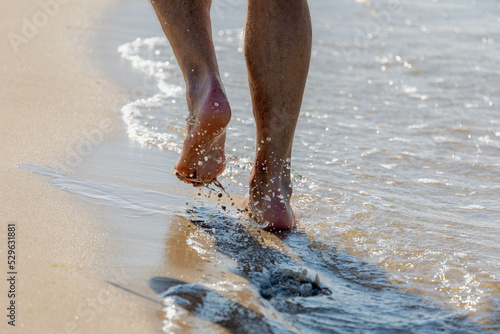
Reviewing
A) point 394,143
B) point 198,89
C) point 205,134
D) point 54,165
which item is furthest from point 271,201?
point 394,143

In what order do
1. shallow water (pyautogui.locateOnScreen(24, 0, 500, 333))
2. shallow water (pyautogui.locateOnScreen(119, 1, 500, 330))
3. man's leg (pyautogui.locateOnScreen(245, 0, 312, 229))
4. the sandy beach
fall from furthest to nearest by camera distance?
man's leg (pyautogui.locateOnScreen(245, 0, 312, 229)) → shallow water (pyautogui.locateOnScreen(119, 1, 500, 330)) → shallow water (pyautogui.locateOnScreen(24, 0, 500, 333)) → the sandy beach

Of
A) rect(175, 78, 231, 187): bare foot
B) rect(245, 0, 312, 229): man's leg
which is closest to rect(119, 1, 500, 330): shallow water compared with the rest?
rect(245, 0, 312, 229): man's leg

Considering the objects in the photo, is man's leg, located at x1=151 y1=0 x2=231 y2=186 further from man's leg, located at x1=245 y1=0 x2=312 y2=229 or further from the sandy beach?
the sandy beach

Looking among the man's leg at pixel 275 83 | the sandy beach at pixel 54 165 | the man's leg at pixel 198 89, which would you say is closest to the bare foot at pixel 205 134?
the man's leg at pixel 198 89

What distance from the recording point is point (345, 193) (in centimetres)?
254

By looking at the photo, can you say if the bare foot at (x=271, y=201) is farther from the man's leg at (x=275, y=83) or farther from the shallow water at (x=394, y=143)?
the shallow water at (x=394, y=143)

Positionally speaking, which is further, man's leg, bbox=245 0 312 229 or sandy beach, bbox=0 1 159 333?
man's leg, bbox=245 0 312 229

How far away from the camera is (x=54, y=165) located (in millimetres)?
2369

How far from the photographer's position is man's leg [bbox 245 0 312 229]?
215 cm

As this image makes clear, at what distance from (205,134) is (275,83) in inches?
11.5

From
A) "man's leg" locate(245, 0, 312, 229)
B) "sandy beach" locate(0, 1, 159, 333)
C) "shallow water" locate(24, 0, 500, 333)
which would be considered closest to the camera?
"sandy beach" locate(0, 1, 159, 333)

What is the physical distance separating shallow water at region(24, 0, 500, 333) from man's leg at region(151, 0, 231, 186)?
18 centimetres

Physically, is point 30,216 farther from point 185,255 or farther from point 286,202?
point 286,202

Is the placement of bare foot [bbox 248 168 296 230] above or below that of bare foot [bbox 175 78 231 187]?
below
